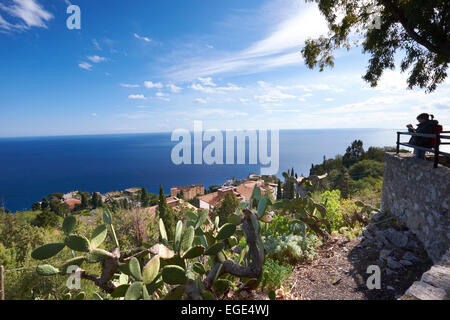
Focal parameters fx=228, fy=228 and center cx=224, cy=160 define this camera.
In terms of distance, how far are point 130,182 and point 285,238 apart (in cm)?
8586

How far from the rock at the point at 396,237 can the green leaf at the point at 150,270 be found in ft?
12.7

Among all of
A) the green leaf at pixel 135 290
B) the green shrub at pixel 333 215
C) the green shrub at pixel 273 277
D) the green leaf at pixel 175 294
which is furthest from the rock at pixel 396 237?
the green leaf at pixel 135 290

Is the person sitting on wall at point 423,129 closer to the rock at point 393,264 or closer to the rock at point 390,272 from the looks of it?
the rock at point 393,264

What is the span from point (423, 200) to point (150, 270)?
4176mm

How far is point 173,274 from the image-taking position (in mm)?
1775

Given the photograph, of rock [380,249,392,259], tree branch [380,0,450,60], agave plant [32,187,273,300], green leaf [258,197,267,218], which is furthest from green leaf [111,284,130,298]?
tree branch [380,0,450,60]

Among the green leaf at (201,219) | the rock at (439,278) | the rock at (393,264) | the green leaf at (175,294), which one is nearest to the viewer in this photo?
the rock at (439,278)

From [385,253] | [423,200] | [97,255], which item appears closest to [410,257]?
[385,253]

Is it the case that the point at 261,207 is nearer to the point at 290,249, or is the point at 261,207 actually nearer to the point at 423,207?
the point at 290,249

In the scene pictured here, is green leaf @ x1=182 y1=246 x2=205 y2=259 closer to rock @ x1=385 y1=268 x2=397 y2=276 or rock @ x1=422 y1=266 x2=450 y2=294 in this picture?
rock @ x1=422 y1=266 x2=450 y2=294

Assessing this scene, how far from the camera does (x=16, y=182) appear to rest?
77.8 metres

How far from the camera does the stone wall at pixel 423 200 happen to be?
3061 mm

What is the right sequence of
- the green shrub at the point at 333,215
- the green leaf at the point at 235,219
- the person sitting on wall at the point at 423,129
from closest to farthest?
the green leaf at the point at 235,219, the person sitting on wall at the point at 423,129, the green shrub at the point at 333,215
